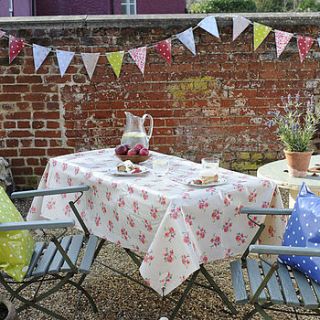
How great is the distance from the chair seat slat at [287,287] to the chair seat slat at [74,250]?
3.39 feet

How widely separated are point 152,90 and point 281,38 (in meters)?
1.29

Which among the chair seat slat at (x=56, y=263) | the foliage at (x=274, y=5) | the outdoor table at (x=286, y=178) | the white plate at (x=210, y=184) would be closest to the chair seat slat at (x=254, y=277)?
the white plate at (x=210, y=184)

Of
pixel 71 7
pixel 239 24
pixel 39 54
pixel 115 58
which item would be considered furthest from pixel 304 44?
pixel 71 7

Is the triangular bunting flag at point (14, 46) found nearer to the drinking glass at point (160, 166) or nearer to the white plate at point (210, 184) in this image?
the drinking glass at point (160, 166)

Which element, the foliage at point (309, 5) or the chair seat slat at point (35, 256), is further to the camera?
the foliage at point (309, 5)

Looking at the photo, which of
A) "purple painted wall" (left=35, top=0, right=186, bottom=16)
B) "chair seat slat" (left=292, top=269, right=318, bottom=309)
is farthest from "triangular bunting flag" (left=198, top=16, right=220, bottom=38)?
"purple painted wall" (left=35, top=0, right=186, bottom=16)

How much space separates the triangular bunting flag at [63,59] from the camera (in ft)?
17.8

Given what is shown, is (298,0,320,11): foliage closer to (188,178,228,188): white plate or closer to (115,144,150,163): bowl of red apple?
(115,144,150,163): bowl of red apple

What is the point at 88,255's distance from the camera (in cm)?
316

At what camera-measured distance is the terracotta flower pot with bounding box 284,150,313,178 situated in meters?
3.60

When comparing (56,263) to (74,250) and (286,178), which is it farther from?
(286,178)

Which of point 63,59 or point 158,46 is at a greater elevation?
point 158,46

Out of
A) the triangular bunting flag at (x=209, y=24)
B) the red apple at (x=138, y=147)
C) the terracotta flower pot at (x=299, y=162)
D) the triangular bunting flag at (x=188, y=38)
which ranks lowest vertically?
the terracotta flower pot at (x=299, y=162)

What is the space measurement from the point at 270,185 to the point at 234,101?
258 cm
